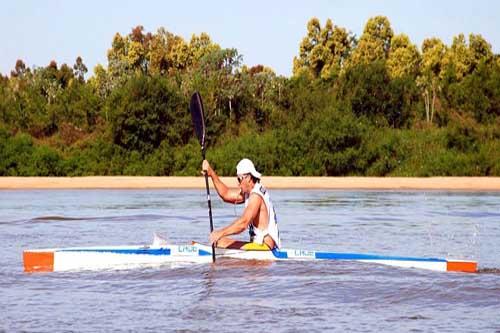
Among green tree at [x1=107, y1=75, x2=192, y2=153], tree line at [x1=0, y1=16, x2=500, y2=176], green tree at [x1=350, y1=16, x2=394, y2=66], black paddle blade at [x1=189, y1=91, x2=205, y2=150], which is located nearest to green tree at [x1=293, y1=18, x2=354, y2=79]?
green tree at [x1=350, y1=16, x2=394, y2=66]

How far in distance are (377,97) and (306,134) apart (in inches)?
209

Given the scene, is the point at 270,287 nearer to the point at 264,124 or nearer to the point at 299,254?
the point at 299,254

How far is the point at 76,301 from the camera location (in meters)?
9.51

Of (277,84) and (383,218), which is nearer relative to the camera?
(383,218)

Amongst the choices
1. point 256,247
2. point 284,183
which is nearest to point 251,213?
point 256,247

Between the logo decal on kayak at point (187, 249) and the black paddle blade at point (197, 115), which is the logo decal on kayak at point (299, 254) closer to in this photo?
the logo decal on kayak at point (187, 249)

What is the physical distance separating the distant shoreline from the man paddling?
22183 millimetres

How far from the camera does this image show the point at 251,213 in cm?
1127

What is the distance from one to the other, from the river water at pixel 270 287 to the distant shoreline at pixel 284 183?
13974 mm

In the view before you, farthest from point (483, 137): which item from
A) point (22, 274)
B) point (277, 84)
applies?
point (22, 274)

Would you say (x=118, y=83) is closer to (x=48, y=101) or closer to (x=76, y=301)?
(x=48, y=101)

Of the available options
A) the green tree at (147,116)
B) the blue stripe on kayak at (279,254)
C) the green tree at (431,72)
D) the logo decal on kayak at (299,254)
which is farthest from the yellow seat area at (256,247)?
the green tree at (431,72)

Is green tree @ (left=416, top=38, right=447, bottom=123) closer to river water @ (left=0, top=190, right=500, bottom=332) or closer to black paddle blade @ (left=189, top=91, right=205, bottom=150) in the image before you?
river water @ (left=0, top=190, right=500, bottom=332)

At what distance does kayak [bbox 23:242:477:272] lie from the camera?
459 inches
